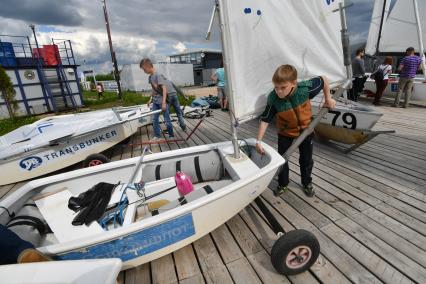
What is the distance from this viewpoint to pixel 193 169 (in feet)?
9.82

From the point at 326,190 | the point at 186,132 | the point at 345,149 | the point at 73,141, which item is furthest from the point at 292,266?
the point at 186,132

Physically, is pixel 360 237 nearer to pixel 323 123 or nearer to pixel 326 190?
pixel 326 190

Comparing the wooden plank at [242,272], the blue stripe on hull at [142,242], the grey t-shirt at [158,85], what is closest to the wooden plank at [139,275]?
the blue stripe on hull at [142,242]

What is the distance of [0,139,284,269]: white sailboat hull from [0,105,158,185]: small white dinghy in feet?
5.30

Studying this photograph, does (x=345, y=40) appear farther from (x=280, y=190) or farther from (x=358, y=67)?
(x=358, y=67)

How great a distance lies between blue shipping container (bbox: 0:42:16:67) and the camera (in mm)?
12028

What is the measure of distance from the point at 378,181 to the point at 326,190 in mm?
864

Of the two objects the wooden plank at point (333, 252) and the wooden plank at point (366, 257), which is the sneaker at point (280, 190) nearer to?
the wooden plank at point (333, 252)

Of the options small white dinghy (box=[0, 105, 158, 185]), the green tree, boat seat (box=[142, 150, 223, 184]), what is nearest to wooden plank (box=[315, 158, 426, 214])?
boat seat (box=[142, 150, 223, 184])

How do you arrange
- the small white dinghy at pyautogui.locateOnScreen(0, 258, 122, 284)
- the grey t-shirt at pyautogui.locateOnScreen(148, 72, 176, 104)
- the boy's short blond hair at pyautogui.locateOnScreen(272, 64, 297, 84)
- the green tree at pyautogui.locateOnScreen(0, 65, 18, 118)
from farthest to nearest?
the green tree at pyautogui.locateOnScreen(0, 65, 18, 118) < the grey t-shirt at pyautogui.locateOnScreen(148, 72, 176, 104) < the boy's short blond hair at pyautogui.locateOnScreen(272, 64, 297, 84) < the small white dinghy at pyautogui.locateOnScreen(0, 258, 122, 284)

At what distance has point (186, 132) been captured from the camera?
22.4 ft

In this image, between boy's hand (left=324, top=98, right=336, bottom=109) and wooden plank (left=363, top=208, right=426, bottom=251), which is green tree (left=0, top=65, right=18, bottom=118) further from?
wooden plank (left=363, top=208, right=426, bottom=251)

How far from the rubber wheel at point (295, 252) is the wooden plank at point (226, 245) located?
47 cm

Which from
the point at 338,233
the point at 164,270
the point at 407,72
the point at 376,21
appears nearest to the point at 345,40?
the point at 338,233
